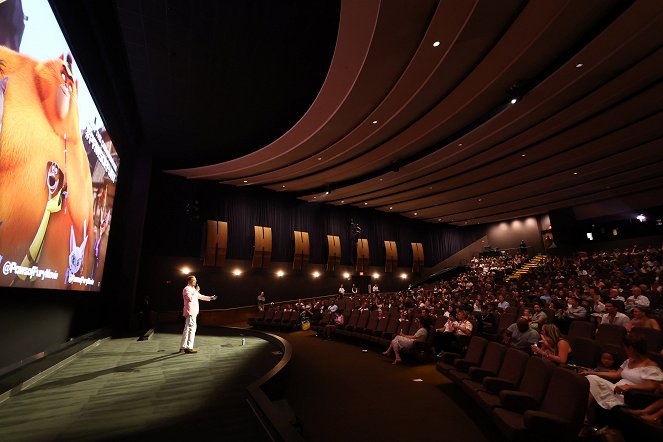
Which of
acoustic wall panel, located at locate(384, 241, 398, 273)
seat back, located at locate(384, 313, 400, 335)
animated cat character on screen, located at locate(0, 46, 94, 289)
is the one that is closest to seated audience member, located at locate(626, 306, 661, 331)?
seat back, located at locate(384, 313, 400, 335)

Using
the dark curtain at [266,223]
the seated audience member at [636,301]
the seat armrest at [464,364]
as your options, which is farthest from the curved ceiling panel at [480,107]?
the seat armrest at [464,364]

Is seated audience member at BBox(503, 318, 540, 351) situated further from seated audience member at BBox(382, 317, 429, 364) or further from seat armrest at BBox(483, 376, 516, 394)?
seat armrest at BBox(483, 376, 516, 394)

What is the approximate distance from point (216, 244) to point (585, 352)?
1279 centimetres

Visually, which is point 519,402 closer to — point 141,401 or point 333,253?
point 141,401

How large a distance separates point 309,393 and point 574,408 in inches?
111

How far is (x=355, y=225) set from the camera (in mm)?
18672

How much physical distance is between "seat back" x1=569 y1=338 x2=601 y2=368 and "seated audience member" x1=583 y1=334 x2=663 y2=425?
716 mm

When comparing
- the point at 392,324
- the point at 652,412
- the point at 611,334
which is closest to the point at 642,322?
the point at 611,334

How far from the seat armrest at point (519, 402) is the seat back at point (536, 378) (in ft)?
0.24

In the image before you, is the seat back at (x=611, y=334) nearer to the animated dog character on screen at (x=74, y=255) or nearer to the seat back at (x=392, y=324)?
the seat back at (x=392, y=324)

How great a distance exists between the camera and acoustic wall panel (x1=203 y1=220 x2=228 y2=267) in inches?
537

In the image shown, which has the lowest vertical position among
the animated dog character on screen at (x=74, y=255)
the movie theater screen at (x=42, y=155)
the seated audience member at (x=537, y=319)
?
the seated audience member at (x=537, y=319)

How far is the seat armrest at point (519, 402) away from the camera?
272 centimetres

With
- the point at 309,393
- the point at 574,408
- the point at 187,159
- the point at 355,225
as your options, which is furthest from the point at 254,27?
the point at 355,225
